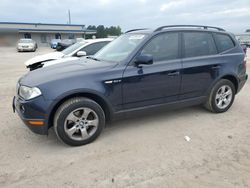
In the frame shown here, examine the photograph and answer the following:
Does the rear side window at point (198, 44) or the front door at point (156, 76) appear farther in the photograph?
the rear side window at point (198, 44)

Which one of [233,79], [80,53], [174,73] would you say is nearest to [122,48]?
[174,73]

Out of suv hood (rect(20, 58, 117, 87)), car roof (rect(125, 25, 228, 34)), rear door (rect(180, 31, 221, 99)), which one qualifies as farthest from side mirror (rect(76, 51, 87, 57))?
rear door (rect(180, 31, 221, 99))

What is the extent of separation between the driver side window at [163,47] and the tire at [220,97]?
3.88 feet

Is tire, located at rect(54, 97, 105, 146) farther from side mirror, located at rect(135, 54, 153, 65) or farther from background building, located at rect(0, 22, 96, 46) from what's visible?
background building, located at rect(0, 22, 96, 46)

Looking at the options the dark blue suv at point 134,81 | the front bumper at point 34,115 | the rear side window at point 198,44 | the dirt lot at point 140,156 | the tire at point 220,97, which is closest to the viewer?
the dirt lot at point 140,156

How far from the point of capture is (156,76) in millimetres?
3732

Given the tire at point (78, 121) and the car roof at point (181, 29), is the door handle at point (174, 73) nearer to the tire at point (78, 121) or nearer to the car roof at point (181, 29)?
the car roof at point (181, 29)

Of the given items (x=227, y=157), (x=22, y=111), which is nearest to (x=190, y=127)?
(x=227, y=157)

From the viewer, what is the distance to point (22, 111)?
3.21 m

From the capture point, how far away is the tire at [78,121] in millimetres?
3204

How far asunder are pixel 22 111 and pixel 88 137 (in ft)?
3.39

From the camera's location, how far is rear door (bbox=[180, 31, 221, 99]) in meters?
4.07

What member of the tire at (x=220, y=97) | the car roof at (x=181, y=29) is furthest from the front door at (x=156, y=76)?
the tire at (x=220, y=97)

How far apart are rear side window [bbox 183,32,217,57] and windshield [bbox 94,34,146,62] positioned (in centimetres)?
88
